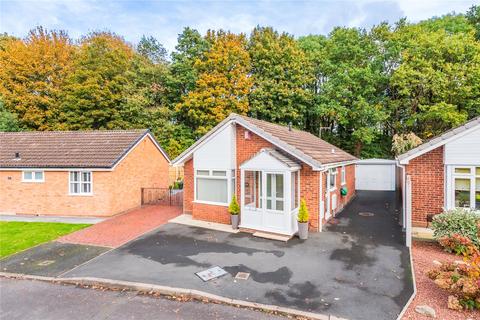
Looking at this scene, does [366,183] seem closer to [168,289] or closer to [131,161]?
[131,161]

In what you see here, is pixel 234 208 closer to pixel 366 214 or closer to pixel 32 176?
pixel 366 214

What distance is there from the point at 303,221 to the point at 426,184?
5.24m

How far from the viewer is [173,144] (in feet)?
95.3

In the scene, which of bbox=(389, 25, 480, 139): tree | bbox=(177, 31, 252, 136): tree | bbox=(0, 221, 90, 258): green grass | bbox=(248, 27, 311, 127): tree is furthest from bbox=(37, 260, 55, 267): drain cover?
bbox=(389, 25, 480, 139): tree

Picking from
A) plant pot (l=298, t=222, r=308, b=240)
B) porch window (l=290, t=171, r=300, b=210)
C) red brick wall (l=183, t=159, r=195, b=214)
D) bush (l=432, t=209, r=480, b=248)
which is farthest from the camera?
red brick wall (l=183, t=159, r=195, b=214)

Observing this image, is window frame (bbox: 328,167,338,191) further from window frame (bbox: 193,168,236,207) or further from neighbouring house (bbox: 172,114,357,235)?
window frame (bbox: 193,168,236,207)

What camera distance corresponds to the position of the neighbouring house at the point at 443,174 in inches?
409

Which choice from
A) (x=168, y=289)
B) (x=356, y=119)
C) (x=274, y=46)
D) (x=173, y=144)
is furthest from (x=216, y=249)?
(x=274, y=46)

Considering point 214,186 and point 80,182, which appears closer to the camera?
point 214,186

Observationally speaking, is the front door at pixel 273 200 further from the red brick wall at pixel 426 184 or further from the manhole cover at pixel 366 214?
the manhole cover at pixel 366 214

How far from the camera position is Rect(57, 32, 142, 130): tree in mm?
30688

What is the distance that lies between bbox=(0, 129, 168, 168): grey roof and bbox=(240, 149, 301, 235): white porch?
8.40 meters

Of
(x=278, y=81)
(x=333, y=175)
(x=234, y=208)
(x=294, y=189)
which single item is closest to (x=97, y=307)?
(x=234, y=208)

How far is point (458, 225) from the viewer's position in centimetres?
964
